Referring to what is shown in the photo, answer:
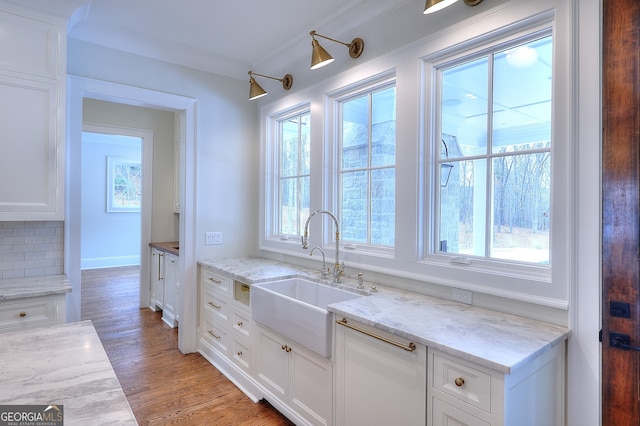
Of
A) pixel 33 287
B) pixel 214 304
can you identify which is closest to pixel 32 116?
pixel 33 287

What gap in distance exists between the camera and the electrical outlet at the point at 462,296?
1.90 m

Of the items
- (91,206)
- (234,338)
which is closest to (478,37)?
(234,338)

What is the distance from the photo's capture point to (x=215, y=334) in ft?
10.2

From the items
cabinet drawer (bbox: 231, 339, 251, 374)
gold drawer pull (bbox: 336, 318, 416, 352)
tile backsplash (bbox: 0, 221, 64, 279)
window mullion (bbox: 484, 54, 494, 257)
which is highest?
window mullion (bbox: 484, 54, 494, 257)

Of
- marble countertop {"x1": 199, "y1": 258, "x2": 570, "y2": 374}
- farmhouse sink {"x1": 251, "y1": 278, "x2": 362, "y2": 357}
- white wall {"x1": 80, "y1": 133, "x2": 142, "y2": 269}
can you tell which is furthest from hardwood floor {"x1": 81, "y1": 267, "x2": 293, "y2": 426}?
white wall {"x1": 80, "y1": 133, "x2": 142, "y2": 269}

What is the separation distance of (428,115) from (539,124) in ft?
1.96

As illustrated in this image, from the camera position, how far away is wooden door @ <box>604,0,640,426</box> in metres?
1.37

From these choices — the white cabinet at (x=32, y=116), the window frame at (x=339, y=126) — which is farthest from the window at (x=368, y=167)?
the white cabinet at (x=32, y=116)

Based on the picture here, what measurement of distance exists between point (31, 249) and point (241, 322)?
5.26 feet

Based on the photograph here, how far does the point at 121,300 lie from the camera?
5.07m

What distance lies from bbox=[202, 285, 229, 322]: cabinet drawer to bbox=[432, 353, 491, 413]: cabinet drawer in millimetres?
1925

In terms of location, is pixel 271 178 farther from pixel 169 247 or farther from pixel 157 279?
pixel 157 279

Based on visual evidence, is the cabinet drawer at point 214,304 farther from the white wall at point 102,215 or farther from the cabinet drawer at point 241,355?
the white wall at point 102,215

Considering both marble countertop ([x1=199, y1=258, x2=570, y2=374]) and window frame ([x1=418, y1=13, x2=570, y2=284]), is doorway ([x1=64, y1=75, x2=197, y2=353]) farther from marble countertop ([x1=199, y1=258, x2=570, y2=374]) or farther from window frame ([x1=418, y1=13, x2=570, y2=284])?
window frame ([x1=418, y1=13, x2=570, y2=284])
